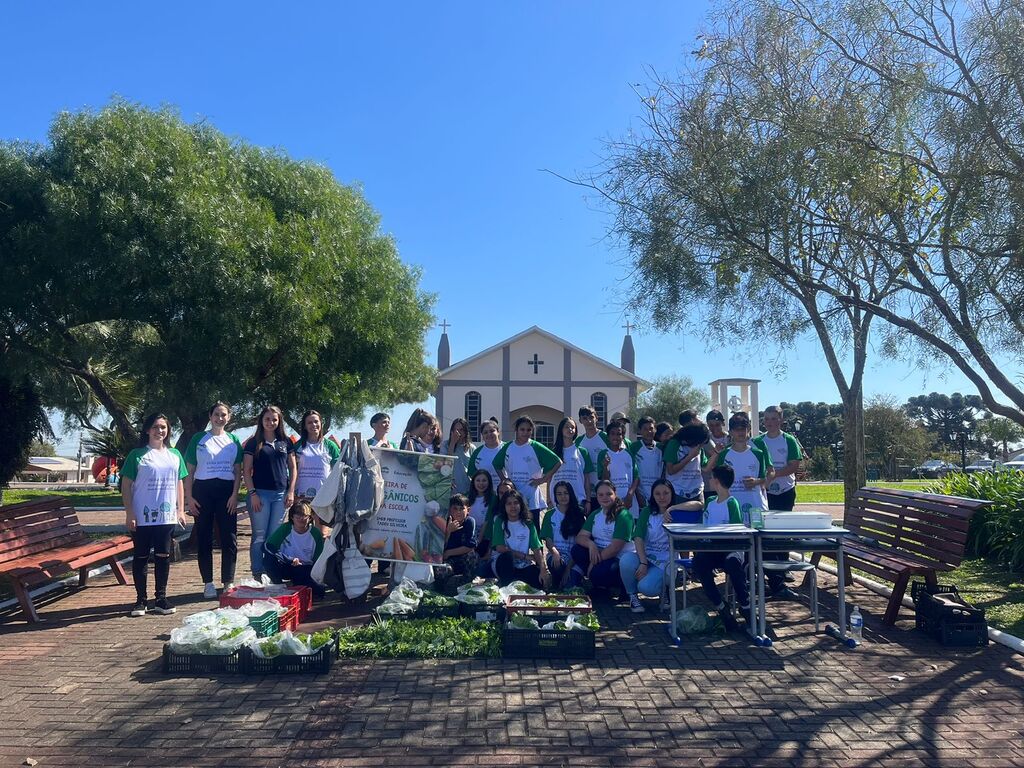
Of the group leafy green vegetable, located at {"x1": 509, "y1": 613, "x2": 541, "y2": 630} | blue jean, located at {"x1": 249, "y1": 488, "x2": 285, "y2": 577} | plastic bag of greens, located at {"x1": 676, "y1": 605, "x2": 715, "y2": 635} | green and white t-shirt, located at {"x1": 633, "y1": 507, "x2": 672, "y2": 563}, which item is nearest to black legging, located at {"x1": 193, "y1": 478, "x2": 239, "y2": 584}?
blue jean, located at {"x1": 249, "y1": 488, "x2": 285, "y2": 577}

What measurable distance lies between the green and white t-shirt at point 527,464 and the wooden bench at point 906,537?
298 cm

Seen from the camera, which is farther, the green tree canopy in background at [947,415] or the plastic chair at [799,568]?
the green tree canopy in background at [947,415]

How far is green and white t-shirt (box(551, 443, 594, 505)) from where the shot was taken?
8.69 meters

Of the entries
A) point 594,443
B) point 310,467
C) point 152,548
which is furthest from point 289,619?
point 594,443

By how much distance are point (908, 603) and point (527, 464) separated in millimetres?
3953

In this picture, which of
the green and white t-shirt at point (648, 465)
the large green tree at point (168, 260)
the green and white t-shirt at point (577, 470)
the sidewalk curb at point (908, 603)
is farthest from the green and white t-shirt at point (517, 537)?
the large green tree at point (168, 260)

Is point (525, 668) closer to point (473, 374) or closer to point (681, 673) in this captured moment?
point (681, 673)

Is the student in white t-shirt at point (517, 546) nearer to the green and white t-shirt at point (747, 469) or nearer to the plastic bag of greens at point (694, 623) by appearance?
the plastic bag of greens at point (694, 623)

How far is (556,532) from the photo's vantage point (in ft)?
26.2

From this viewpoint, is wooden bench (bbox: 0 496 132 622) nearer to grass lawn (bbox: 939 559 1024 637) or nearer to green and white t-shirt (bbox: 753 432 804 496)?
green and white t-shirt (bbox: 753 432 804 496)

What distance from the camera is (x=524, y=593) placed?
6.88m

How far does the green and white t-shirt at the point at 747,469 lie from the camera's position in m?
7.43

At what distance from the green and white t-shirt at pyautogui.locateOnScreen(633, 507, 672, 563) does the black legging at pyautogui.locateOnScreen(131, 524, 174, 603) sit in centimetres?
429

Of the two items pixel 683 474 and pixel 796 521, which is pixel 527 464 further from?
pixel 796 521
